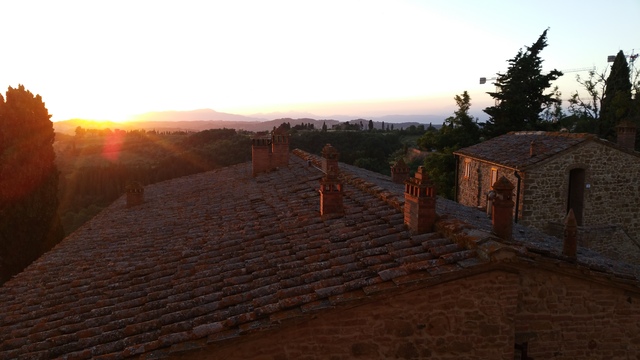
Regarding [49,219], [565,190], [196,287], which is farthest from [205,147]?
[196,287]

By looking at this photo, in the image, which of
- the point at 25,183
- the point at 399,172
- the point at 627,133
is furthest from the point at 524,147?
the point at 25,183

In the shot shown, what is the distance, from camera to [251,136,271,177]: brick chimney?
1669cm

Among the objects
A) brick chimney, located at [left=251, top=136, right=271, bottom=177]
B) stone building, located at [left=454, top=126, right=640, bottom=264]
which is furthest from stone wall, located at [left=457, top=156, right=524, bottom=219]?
brick chimney, located at [left=251, top=136, right=271, bottom=177]

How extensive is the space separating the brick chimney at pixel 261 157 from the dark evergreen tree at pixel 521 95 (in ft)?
70.1

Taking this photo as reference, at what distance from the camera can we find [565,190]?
17.1 meters

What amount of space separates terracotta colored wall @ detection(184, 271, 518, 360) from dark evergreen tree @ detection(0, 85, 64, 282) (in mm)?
19286

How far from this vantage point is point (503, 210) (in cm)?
645

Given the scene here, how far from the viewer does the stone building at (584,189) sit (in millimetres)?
16891

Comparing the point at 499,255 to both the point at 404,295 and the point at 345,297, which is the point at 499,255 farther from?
the point at 345,297

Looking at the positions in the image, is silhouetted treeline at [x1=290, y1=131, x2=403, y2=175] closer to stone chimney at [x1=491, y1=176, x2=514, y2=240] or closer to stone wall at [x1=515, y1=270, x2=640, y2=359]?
stone chimney at [x1=491, y1=176, x2=514, y2=240]

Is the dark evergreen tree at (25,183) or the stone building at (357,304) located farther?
the dark evergreen tree at (25,183)

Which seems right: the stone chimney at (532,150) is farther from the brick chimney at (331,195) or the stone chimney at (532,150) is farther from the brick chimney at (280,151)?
the brick chimney at (331,195)

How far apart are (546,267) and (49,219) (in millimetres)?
22477

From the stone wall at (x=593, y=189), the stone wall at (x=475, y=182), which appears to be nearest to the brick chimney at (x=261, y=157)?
the stone wall at (x=475, y=182)
